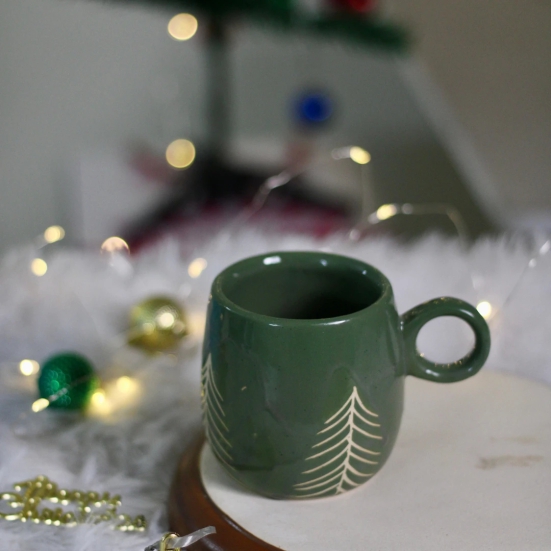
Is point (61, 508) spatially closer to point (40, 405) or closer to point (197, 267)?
point (40, 405)

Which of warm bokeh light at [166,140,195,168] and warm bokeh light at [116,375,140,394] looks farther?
warm bokeh light at [166,140,195,168]

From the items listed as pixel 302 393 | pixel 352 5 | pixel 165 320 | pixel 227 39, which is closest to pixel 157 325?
pixel 165 320

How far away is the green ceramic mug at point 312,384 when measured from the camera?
29 cm

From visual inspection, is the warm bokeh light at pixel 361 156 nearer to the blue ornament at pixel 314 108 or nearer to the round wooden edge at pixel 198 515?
the round wooden edge at pixel 198 515

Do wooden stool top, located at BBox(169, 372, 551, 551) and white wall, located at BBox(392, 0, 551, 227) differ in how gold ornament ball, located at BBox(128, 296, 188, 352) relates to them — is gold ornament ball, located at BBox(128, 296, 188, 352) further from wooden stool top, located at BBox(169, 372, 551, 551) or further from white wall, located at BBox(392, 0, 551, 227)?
white wall, located at BBox(392, 0, 551, 227)

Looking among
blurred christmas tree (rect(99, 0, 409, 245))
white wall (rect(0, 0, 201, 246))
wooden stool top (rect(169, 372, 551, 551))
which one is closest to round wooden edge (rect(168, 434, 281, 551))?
wooden stool top (rect(169, 372, 551, 551))

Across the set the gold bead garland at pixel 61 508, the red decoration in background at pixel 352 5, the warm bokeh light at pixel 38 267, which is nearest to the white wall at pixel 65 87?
the red decoration in background at pixel 352 5

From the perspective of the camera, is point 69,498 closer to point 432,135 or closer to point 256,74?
point 432,135

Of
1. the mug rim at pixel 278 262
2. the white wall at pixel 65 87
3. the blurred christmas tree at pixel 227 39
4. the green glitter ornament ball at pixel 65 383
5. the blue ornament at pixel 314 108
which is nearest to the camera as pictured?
the mug rim at pixel 278 262

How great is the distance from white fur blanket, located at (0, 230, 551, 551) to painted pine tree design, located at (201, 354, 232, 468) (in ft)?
0.19

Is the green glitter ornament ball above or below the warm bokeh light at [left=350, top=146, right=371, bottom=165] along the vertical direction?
below

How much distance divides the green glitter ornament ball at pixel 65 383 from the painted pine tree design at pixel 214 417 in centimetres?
13

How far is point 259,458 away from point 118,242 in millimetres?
316

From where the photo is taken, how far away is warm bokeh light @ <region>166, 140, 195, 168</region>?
1324 mm
